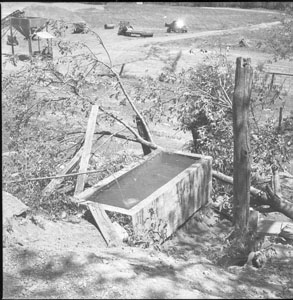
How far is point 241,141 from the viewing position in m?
4.76

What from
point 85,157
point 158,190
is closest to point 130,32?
point 85,157

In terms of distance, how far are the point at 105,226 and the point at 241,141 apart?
5.18 ft

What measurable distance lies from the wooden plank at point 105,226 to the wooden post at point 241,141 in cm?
130

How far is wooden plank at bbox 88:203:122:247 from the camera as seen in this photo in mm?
4594

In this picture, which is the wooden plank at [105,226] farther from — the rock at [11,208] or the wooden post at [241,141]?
the wooden post at [241,141]

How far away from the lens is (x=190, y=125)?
275 inches

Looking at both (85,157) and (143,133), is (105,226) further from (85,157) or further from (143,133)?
(143,133)

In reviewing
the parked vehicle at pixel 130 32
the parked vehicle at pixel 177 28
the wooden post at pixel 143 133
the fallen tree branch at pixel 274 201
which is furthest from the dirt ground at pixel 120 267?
the parked vehicle at pixel 177 28

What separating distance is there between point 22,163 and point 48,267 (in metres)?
2.79

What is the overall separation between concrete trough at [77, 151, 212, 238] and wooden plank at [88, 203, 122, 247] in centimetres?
7

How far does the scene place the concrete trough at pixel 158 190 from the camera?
499cm

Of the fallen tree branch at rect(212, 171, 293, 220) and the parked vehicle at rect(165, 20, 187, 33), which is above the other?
the parked vehicle at rect(165, 20, 187, 33)

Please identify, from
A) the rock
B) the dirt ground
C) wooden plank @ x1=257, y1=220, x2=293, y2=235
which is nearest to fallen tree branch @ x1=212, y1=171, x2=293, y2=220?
wooden plank @ x1=257, y1=220, x2=293, y2=235

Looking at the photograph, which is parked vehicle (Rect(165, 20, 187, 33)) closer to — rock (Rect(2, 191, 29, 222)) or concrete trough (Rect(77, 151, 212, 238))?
concrete trough (Rect(77, 151, 212, 238))
